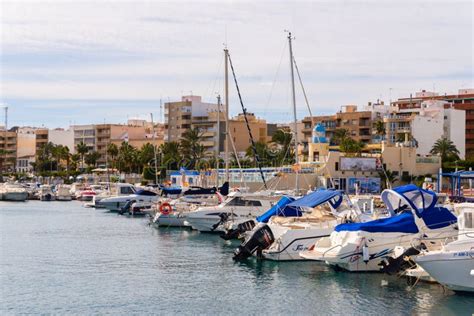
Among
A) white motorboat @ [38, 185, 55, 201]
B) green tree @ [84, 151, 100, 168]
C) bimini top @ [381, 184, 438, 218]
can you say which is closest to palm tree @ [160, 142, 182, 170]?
white motorboat @ [38, 185, 55, 201]

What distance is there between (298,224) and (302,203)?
194 centimetres

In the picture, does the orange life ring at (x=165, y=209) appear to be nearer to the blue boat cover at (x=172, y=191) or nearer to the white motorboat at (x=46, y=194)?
the blue boat cover at (x=172, y=191)

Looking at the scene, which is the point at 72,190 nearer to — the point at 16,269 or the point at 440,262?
the point at 16,269

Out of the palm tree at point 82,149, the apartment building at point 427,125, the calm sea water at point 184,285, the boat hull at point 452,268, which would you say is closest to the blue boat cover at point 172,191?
the calm sea water at point 184,285

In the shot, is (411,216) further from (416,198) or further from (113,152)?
(113,152)

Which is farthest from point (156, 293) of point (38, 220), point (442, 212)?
point (38, 220)

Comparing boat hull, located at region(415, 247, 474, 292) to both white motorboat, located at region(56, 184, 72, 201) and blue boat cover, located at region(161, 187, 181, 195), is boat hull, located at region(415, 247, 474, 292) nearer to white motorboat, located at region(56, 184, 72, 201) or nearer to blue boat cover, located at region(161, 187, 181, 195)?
blue boat cover, located at region(161, 187, 181, 195)

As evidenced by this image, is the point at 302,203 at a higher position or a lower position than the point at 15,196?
higher

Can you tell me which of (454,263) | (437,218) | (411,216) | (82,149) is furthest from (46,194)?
(454,263)

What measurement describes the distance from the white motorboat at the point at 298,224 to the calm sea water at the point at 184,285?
79 cm

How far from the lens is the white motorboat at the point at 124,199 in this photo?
326 feet

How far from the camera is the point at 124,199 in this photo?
10325 cm

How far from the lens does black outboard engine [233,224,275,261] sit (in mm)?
47319

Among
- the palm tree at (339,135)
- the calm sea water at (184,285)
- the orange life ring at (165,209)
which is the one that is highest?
the palm tree at (339,135)
